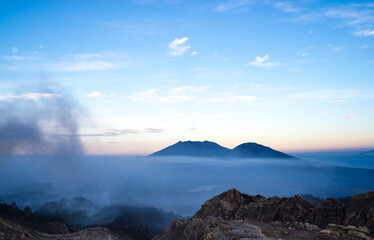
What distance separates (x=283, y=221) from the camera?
2205 inches

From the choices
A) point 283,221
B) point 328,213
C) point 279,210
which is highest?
point 328,213

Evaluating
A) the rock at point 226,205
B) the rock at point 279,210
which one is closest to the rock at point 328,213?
the rock at point 279,210

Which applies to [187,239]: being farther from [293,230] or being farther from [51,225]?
[51,225]

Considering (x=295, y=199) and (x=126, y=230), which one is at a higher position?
(x=295, y=199)

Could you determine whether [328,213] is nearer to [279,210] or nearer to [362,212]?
[362,212]

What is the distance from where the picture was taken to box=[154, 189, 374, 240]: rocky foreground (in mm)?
31330

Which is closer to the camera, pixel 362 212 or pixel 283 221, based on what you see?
pixel 362 212

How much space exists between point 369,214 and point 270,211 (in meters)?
28.9

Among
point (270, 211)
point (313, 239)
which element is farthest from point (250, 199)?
point (313, 239)

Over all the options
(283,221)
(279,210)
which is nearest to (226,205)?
(279,210)

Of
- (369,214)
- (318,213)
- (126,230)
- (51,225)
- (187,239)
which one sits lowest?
(126,230)

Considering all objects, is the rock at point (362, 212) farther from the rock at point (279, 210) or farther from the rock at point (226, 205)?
the rock at point (226, 205)

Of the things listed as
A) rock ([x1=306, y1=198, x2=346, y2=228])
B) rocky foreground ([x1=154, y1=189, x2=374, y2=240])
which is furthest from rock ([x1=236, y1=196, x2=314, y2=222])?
rock ([x1=306, y1=198, x2=346, y2=228])

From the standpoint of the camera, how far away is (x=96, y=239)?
8919 centimetres
